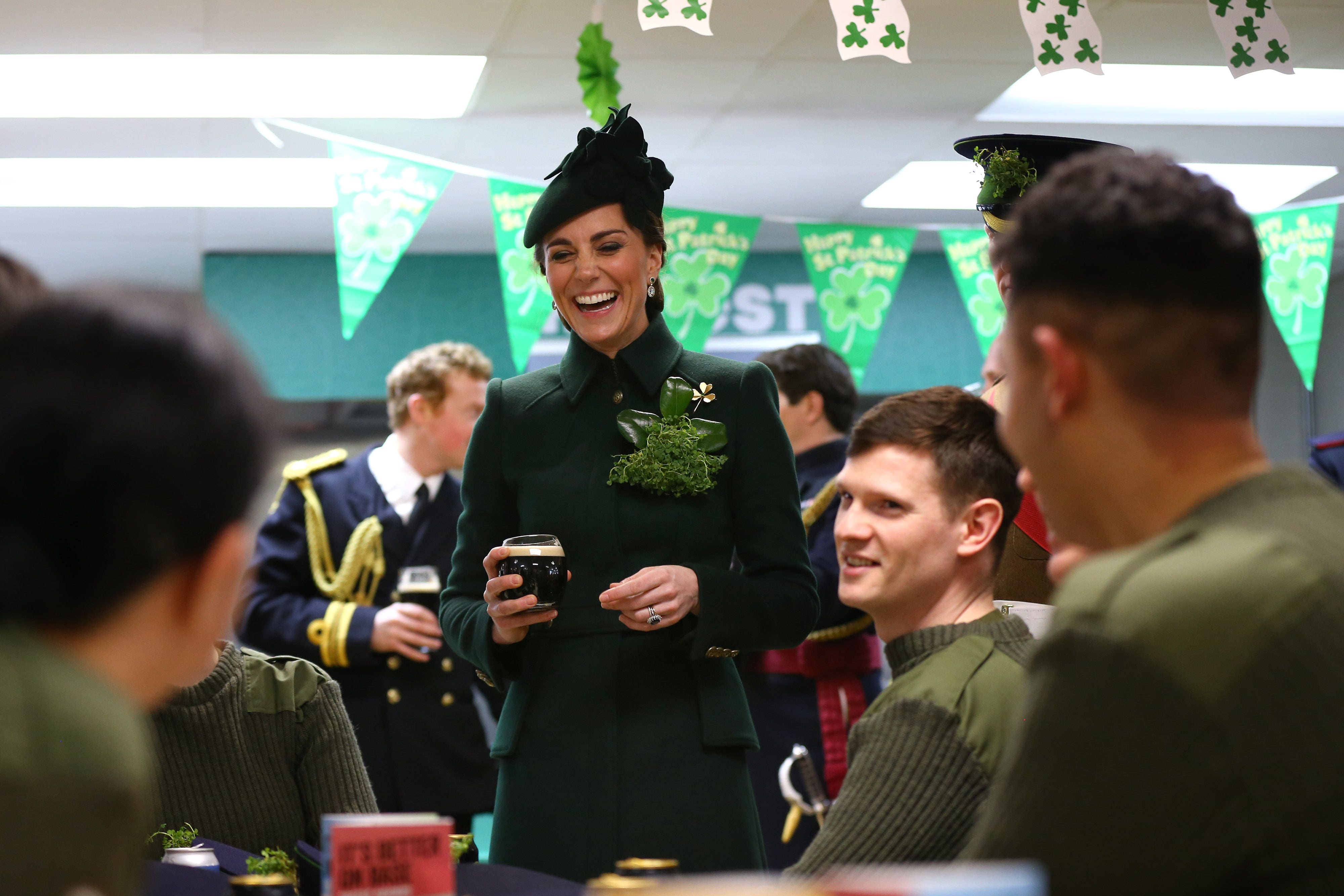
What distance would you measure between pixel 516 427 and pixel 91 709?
1.42 meters

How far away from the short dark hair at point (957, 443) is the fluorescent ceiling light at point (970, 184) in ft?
17.0

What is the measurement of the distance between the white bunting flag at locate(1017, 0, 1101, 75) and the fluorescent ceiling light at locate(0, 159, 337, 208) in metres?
4.03

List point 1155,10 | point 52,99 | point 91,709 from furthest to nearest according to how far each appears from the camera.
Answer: point 52,99 < point 1155,10 < point 91,709

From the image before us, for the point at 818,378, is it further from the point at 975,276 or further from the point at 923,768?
the point at 923,768

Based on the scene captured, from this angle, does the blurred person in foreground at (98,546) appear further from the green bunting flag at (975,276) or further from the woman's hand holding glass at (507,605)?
the green bunting flag at (975,276)

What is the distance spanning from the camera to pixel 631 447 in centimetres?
215

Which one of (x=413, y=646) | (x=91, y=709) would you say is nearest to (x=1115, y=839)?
(x=91, y=709)

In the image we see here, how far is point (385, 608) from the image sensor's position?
12.6 feet

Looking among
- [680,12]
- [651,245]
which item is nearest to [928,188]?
[680,12]

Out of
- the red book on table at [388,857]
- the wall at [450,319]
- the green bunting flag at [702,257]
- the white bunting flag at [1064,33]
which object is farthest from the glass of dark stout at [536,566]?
the wall at [450,319]

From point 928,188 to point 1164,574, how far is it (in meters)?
Answer: 6.76

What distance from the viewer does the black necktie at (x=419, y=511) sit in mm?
4031

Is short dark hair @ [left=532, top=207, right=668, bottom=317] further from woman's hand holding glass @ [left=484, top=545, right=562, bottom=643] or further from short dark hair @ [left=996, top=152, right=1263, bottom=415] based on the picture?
short dark hair @ [left=996, top=152, right=1263, bottom=415]

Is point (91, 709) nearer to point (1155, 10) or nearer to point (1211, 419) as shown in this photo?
point (1211, 419)
